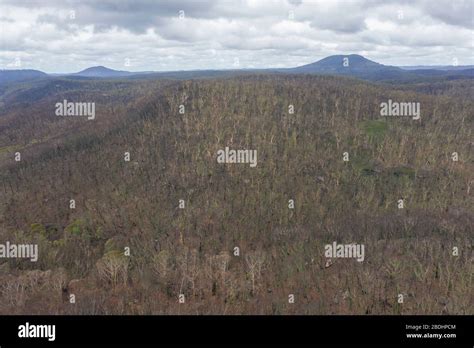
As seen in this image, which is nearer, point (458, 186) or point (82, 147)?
point (458, 186)

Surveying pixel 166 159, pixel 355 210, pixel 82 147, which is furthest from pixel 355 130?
pixel 82 147

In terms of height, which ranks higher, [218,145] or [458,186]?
[218,145]

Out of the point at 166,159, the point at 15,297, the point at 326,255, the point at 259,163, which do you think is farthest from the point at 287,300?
the point at 166,159

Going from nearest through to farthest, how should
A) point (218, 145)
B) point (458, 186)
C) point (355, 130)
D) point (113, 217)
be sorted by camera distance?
point (113, 217), point (458, 186), point (218, 145), point (355, 130)

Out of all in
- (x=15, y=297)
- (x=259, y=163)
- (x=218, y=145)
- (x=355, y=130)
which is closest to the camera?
(x=15, y=297)

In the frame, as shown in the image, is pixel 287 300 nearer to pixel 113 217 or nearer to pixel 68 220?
pixel 113 217

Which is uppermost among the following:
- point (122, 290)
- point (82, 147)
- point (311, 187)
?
point (82, 147)
